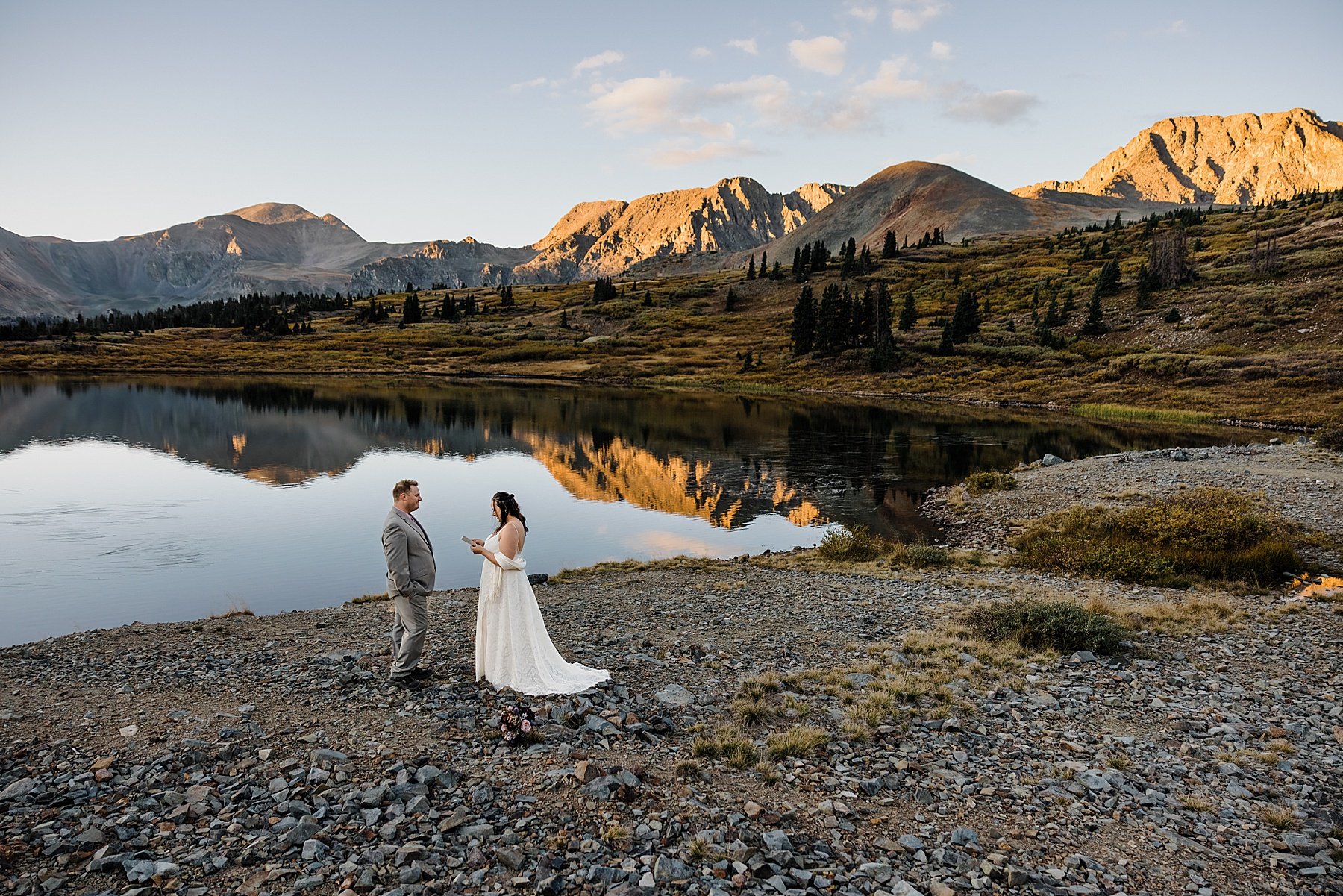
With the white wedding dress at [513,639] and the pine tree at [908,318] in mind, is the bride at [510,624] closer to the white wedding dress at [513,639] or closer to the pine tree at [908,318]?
the white wedding dress at [513,639]

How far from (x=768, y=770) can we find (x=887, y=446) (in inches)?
1969

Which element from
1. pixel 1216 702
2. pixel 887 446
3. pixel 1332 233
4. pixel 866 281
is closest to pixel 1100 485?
pixel 887 446

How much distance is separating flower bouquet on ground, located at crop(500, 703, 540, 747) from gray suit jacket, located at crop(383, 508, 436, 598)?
2.94 meters

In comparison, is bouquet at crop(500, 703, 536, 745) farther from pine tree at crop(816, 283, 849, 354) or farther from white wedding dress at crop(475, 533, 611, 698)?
pine tree at crop(816, 283, 849, 354)

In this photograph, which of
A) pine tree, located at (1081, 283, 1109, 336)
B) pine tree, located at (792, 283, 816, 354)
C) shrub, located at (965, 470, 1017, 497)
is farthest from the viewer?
pine tree, located at (792, 283, 816, 354)

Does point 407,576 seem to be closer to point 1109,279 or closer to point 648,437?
point 648,437

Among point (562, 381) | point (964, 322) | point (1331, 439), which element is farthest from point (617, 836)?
point (964, 322)

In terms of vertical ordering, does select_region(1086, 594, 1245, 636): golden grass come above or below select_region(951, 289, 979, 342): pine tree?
below

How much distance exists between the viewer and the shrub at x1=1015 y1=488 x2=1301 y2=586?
2123 cm

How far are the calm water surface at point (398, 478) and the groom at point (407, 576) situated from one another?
11.1m

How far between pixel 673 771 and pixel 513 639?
3975 mm

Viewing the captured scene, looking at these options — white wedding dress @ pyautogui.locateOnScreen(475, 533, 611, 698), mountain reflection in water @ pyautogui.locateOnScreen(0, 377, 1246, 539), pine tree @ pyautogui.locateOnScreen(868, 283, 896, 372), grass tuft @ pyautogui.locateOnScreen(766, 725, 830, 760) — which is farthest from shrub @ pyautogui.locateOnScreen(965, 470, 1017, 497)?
pine tree @ pyautogui.locateOnScreen(868, 283, 896, 372)

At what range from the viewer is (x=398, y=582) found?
12.3 meters

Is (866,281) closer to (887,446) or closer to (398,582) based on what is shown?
(887,446)
